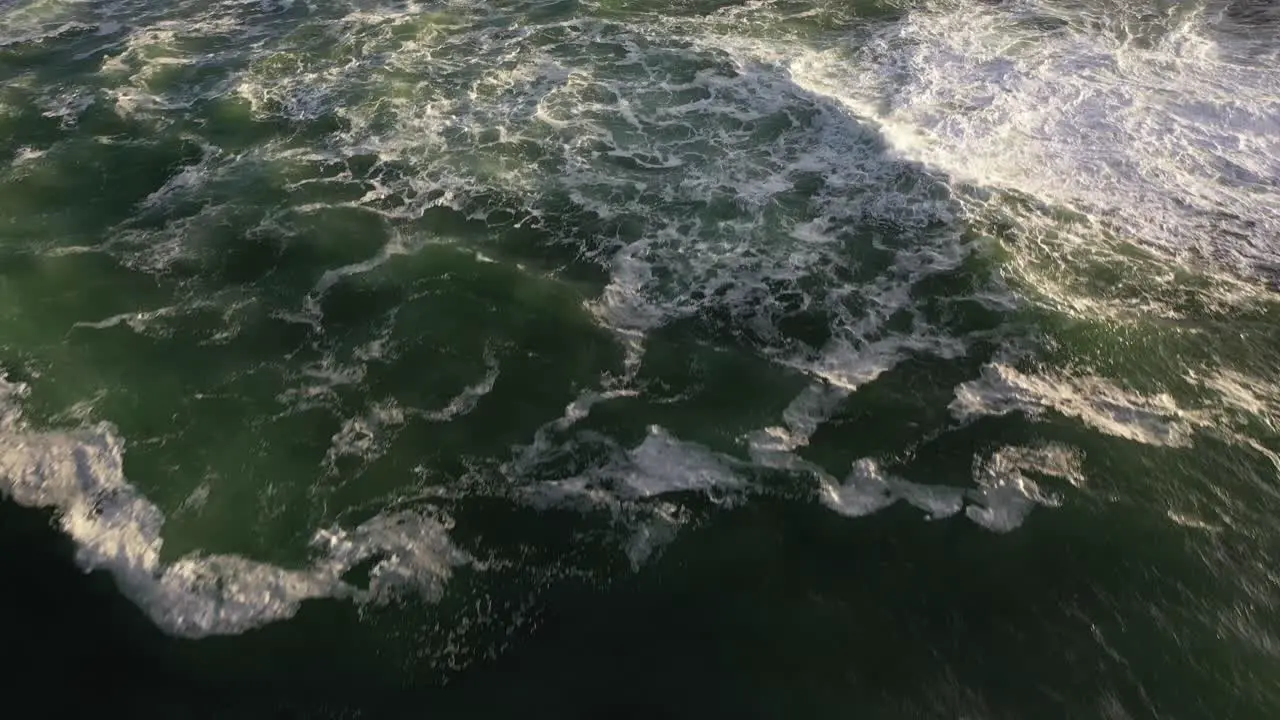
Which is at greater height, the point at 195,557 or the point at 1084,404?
the point at 1084,404

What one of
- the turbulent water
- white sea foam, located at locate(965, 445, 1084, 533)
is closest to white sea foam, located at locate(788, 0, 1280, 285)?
the turbulent water

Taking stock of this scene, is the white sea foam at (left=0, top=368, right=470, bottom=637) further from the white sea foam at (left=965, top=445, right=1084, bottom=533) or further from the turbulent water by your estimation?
the white sea foam at (left=965, top=445, right=1084, bottom=533)

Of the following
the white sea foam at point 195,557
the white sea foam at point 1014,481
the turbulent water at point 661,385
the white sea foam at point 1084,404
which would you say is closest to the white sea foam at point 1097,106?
the turbulent water at point 661,385

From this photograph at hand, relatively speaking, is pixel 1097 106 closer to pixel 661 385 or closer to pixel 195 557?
pixel 661 385

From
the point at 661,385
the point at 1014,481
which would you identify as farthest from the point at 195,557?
the point at 1014,481

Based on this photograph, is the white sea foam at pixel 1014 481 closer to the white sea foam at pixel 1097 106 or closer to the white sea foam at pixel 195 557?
the white sea foam at pixel 1097 106

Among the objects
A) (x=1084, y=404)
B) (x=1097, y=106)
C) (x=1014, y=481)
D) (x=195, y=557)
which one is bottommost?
(x=195, y=557)

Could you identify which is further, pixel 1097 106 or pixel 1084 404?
pixel 1097 106

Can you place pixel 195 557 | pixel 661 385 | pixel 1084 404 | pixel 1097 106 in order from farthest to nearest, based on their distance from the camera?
pixel 1097 106 → pixel 661 385 → pixel 1084 404 → pixel 195 557
